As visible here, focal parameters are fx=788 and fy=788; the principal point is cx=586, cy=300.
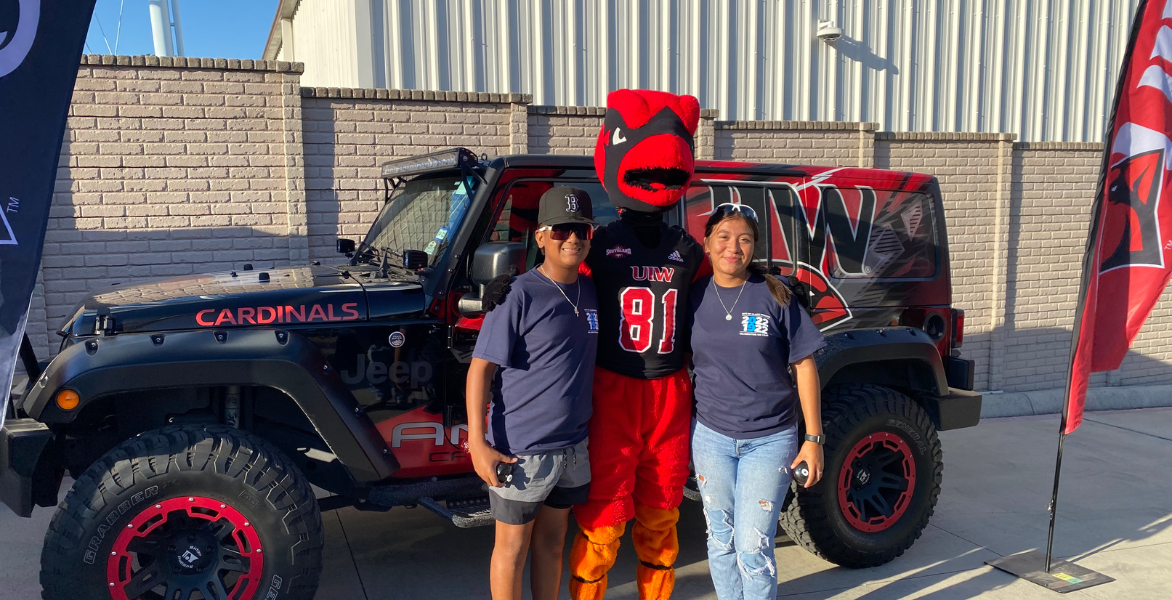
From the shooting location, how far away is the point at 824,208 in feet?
13.3

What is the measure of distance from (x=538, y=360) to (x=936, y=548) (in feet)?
9.55

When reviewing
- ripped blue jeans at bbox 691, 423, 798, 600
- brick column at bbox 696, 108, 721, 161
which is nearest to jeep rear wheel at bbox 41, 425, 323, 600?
ripped blue jeans at bbox 691, 423, 798, 600

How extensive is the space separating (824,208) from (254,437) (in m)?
2.88

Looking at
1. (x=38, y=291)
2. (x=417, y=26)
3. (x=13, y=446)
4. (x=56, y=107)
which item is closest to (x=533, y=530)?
(x=13, y=446)

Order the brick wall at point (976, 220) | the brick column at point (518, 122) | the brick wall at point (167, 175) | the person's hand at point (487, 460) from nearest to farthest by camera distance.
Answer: the person's hand at point (487, 460) → the brick wall at point (167, 175) → the brick column at point (518, 122) → the brick wall at point (976, 220)

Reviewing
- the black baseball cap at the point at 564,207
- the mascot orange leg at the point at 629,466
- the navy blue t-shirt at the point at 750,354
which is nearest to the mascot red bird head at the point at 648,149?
the black baseball cap at the point at 564,207

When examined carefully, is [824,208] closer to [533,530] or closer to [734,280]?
[734,280]

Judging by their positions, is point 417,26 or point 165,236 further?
point 417,26

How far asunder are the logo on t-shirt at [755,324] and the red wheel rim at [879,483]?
1474mm

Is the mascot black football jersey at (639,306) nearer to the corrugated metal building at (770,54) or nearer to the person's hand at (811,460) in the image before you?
the person's hand at (811,460)

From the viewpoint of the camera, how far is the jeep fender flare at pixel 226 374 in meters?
2.80

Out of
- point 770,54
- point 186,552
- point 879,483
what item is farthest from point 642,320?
point 770,54

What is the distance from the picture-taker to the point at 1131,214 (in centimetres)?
386

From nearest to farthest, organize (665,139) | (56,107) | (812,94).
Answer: (56,107), (665,139), (812,94)
